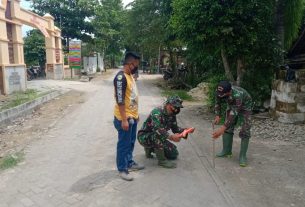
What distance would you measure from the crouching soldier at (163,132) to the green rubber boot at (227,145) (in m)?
0.84

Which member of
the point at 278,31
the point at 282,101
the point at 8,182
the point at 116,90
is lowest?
the point at 8,182

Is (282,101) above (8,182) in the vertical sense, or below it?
above

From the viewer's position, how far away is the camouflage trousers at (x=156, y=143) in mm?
5150

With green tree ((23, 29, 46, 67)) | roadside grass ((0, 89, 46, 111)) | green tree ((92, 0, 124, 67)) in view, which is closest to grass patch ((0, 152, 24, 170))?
roadside grass ((0, 89, 46, 111))

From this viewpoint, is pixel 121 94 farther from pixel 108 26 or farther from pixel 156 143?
pixel 108 26

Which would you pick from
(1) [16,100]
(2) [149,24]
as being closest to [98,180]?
(1) [16,100]

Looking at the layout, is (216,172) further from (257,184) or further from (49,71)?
(49,71)

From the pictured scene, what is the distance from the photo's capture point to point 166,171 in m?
5.15

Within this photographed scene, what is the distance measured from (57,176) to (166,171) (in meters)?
1.62

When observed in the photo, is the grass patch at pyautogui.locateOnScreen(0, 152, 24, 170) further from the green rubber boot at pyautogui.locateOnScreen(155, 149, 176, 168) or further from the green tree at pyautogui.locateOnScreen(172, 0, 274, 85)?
the green tree at pyautogui.locateOnScreen(172, 0, 274, 85)

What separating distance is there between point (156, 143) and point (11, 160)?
8.46ft

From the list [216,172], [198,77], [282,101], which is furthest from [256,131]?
[198,77]

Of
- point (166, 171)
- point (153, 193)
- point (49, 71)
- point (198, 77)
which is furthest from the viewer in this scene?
point (49, 71)

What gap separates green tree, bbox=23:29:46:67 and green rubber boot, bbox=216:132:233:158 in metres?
24.2
